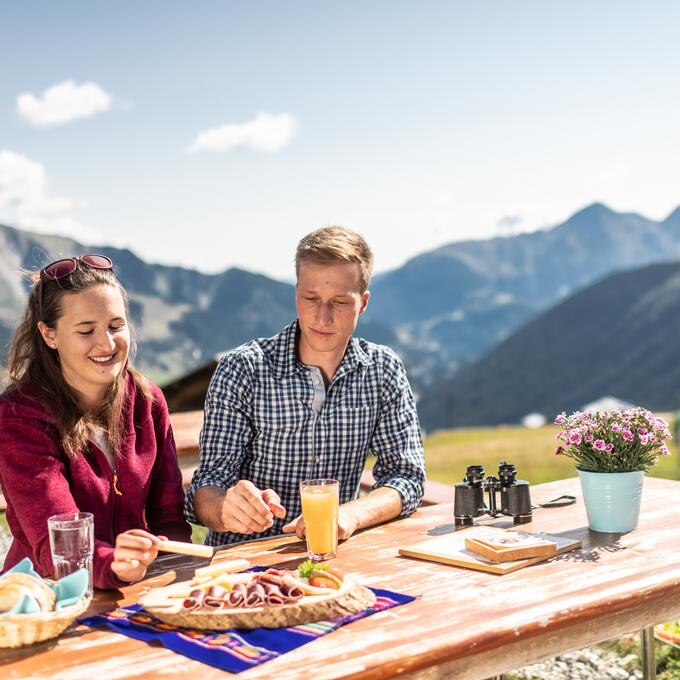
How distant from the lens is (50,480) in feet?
7.66

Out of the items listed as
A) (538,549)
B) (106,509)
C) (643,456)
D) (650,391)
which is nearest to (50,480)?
(106,509)

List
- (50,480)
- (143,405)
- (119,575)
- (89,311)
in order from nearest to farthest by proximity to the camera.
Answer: (119,575) → (50,480) → (89,311) → (143,405)

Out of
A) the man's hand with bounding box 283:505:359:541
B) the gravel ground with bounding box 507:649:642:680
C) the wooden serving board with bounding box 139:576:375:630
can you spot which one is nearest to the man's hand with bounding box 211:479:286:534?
the man's hand with bounding box 283:505:359:541

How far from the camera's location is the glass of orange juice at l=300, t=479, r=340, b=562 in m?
2.39

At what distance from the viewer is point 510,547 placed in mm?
2367

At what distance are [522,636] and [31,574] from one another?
43.8 inches

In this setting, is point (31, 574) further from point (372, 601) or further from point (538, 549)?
point (538, 549)

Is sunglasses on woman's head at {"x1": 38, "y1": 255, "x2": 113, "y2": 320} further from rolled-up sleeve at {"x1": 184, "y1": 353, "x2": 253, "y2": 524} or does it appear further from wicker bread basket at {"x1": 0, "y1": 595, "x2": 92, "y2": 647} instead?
wicker bread basket at {"x1": 0, "y1": 595, "x2": 92, "y2": 647}

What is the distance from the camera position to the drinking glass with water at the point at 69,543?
1991 mm

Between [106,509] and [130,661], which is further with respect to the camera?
[106,509]

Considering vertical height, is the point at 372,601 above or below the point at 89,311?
below

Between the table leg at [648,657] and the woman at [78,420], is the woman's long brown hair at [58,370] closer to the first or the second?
the woman at [78,420]

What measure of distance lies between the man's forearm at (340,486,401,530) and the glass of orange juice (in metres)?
0.30

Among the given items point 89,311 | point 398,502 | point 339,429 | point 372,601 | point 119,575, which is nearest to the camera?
point 372,601
